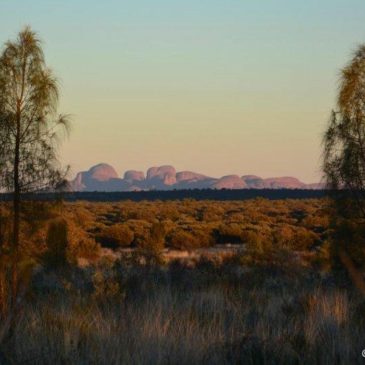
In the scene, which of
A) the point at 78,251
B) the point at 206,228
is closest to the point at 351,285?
the point at 78,251

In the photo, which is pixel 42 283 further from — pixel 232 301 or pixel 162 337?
pixel 162 337

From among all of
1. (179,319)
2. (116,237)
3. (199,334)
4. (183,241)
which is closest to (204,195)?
(116,237)

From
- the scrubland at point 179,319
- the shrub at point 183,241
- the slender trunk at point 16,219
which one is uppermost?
the slender trunk at point 16,219

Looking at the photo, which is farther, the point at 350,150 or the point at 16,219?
the point at 350,150

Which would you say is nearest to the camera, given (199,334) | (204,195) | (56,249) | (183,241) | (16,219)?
(199,334)

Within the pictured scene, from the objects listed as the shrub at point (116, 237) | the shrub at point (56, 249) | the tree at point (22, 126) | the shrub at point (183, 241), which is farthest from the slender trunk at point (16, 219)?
the shrub at point (116, 237)

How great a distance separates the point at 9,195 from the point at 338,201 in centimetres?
676

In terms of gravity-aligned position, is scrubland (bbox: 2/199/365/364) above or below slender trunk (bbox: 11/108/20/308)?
below

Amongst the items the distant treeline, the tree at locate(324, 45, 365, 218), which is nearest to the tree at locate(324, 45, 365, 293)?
the tree at locate(324, 45, 365, 218)

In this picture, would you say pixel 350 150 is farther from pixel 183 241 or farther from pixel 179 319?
pixel 183 241

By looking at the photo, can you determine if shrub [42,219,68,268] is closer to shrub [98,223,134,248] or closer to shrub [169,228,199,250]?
shrub [169,228,199,250]

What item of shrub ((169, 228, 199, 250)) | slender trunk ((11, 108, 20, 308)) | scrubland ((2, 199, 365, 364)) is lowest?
shrub ((169, 228, 199, 250))

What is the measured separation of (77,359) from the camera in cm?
848

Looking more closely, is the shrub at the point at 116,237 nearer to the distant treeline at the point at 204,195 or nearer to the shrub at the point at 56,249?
the shrub at the point at 56,249
